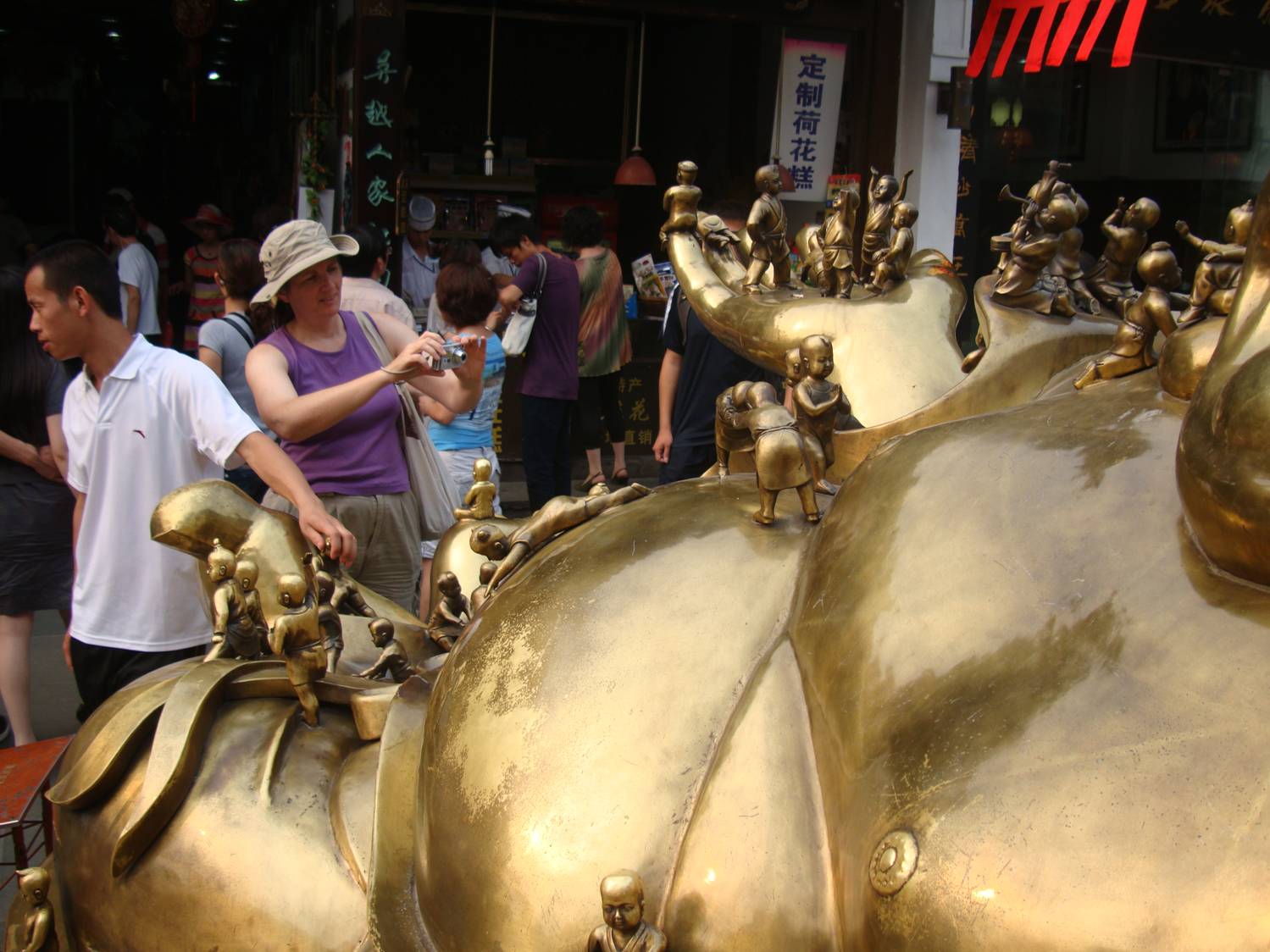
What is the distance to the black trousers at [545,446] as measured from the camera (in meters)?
6.14

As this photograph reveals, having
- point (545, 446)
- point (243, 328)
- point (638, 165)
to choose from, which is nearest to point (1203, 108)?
point (638, 165)

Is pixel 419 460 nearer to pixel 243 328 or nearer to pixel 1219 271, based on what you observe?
pixel 243 328

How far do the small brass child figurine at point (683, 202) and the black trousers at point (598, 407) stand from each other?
5.72m

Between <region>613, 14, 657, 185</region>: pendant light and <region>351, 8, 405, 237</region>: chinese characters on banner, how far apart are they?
7.27ft

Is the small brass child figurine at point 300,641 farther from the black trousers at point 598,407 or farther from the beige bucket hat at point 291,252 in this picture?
the black trousers at point 598,407

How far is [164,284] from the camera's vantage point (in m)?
8.91

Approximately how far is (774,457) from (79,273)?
2313 mm

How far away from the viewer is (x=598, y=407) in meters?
7.61

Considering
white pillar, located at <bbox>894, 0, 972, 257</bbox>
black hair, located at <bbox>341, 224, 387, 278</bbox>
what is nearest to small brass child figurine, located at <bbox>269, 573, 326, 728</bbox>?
black hair, located at <bbox>341, 224, 387, 278</bbox>

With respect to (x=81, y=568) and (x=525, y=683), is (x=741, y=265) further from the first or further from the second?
(x=81, y=568)

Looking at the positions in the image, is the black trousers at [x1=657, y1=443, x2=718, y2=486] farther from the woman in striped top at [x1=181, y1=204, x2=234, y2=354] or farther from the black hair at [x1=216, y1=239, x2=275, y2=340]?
the woman in striped top at [x1=181, y1=204, x2=234, y2=354]

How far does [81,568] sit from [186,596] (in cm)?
26

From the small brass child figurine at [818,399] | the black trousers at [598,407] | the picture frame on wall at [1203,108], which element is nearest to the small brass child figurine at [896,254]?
the small brass child figurine at [818,399]

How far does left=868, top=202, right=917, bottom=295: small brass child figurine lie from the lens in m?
1.53
